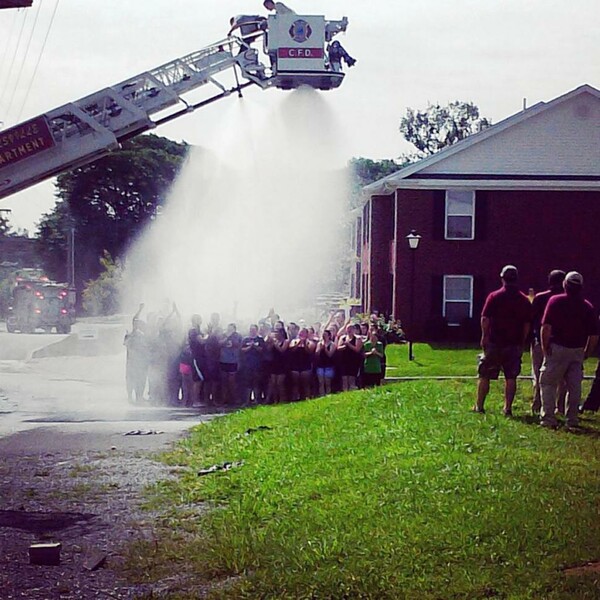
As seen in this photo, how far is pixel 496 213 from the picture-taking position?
30078 millimetres

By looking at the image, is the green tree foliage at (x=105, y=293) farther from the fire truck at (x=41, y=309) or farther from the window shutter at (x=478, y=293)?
the window shutter at (x=478, y=293)

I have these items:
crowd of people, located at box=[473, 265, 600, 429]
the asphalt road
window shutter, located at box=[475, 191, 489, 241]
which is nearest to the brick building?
window shutter, located at box=[475, 191, 489, 241]

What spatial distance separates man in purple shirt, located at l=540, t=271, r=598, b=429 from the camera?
1048cm

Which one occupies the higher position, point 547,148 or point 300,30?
point 300,30

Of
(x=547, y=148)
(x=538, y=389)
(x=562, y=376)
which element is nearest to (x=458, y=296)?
(x=547, y=148)

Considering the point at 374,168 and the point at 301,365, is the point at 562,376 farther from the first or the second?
the point at 374,168

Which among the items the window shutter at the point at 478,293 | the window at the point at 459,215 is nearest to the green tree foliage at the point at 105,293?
the window at the point at 459,215

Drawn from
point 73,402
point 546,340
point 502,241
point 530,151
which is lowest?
point 73,402

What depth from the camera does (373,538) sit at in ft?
21.2

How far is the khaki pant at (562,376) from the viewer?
10531mm

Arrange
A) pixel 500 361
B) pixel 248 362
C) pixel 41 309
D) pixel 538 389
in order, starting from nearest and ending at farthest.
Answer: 1. pixel 500 361
2. pixel 538 389
3. pixel 248 362
4. pixel 41 309

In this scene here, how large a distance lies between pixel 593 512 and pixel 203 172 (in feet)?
89.3

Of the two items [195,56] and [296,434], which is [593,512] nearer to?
[296,434]

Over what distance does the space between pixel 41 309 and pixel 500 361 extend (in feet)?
117
